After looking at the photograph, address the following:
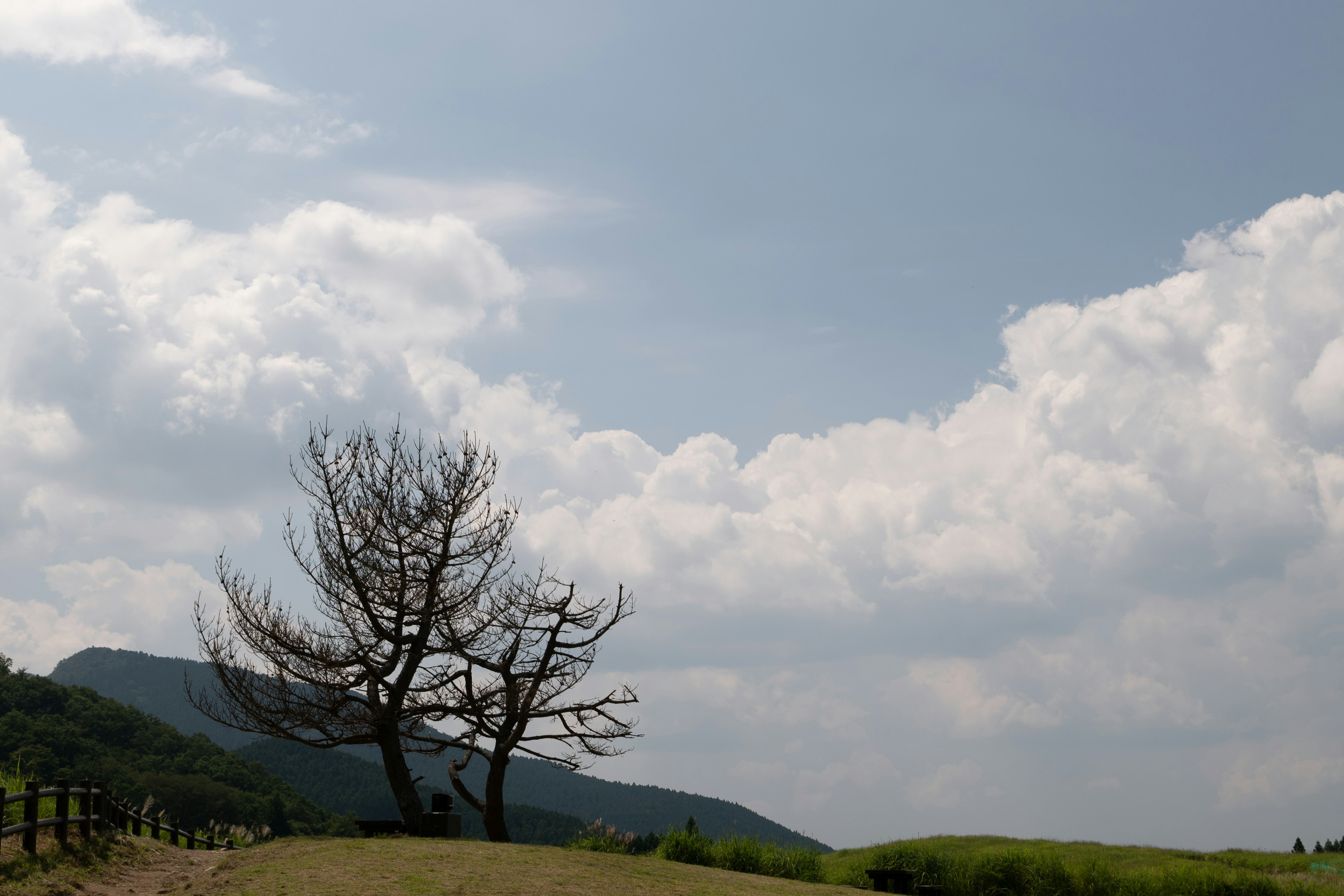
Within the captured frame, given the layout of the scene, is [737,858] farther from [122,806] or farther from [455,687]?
[122,806]

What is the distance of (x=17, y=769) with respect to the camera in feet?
61.9

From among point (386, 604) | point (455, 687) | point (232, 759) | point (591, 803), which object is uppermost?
point (386, 604)

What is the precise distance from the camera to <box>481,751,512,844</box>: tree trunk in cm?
2383

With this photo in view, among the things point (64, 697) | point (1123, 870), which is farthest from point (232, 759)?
point (1123, 870)

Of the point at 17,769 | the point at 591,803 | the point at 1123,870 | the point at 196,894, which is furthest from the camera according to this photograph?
the point at 591,803

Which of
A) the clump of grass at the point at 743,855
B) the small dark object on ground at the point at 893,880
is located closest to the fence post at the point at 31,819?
the clump of grass at the point at 743,855

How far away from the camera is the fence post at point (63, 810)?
1598 cm

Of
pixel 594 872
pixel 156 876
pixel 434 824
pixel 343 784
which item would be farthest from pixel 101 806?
pixel 343 784

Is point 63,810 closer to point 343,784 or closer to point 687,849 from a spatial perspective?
point 687,849

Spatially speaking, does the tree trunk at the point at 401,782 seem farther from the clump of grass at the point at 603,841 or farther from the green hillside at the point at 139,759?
the green hillside at the point at 139,759

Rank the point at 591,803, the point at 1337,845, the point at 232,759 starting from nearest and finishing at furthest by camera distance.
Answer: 1. the point at 1337,845
2. the point at 232,759
3. the point at 591,803

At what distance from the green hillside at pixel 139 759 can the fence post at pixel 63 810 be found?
57161mm

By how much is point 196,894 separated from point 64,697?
268 feet

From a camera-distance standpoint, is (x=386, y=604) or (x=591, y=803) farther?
(x=591, y=803)
